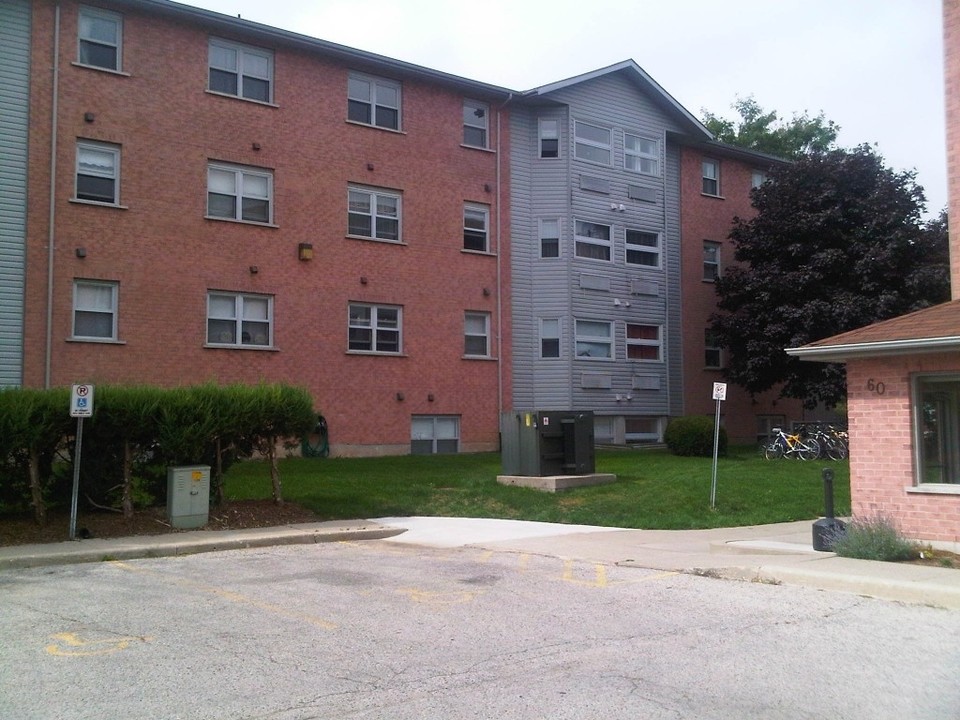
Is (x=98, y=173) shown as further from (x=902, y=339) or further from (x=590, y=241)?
(x=902, y=339)

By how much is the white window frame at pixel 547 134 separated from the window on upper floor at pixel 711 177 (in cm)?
676

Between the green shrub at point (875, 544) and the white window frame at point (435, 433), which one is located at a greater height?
the white window frame at point (435, 433)

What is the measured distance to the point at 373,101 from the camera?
86.9 ft

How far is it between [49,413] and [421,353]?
14107 mm

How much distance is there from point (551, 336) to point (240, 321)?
964cm

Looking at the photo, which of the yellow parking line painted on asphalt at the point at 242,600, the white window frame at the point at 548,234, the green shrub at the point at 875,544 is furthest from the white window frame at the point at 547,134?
the yellow parking line painted on asphalt at the point at 242,600

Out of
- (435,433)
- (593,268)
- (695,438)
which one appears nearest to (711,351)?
(593,268)

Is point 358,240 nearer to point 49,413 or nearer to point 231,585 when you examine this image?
point 49,413

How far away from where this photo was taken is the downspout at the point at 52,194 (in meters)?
21.1

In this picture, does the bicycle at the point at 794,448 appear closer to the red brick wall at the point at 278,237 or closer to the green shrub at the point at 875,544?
the red brick wall at the point at 278,237

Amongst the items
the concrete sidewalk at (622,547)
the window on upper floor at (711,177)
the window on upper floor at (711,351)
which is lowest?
the concrete sidewalk at (622,547)

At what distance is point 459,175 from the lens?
27844mm

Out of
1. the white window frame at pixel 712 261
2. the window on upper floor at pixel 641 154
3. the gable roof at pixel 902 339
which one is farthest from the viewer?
the white window frame at pixel 712 261

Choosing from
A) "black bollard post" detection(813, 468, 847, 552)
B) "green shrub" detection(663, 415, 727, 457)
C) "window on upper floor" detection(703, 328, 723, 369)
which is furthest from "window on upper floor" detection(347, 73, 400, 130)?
"black bollard post" detection(813, 468, 847, 552)
